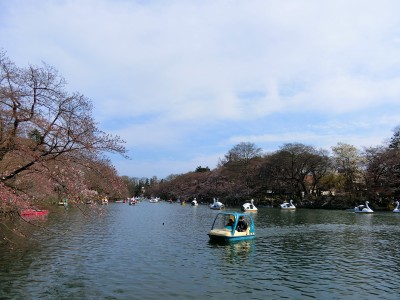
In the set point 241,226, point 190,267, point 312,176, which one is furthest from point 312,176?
point 190,267

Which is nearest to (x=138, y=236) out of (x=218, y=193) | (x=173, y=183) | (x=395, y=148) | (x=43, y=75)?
(x=43, y=75)

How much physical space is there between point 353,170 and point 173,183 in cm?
9095

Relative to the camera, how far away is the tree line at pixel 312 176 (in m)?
80.5

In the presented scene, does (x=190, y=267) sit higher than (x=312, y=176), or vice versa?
(x=312, y=176)

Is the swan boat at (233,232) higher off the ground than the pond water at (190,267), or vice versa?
the swan boat at (233,232)

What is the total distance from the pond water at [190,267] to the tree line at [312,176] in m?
53.3

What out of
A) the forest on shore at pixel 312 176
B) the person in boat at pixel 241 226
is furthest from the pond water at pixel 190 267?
the forest on shore at pixel 312 176

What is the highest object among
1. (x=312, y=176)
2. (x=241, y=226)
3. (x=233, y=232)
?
(x=312, y=176)

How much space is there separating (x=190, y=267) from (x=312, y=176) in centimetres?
9040

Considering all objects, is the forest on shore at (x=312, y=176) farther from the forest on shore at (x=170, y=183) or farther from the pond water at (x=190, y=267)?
the pond water at (x=190, y=267)

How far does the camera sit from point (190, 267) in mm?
20016

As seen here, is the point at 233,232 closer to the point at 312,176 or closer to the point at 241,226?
the point at 241,226

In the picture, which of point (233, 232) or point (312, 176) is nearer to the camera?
point (233, 232)

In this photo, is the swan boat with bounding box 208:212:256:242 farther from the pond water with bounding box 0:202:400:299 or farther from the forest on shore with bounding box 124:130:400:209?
the forest on shore with bounding box 124:130:400:209
